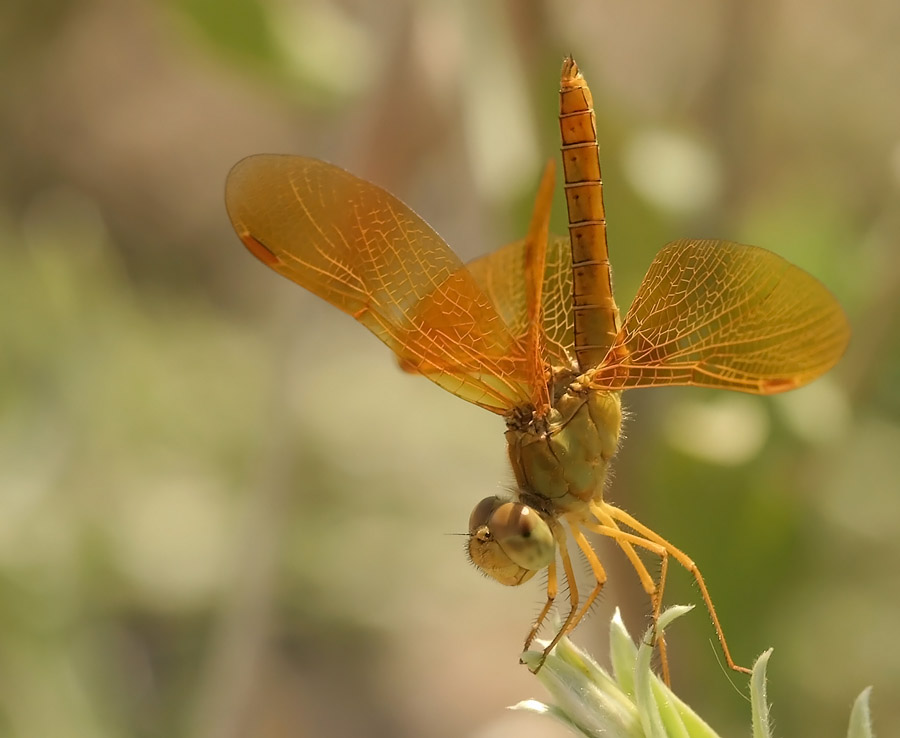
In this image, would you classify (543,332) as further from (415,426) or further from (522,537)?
(415,426)

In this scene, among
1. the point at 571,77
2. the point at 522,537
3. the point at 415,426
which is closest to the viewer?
the point at 522,537

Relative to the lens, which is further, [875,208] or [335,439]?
[335,439]

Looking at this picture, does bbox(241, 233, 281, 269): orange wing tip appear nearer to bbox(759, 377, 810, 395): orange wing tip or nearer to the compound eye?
the compound eye

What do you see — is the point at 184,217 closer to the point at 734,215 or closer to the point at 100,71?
the point at 100,71

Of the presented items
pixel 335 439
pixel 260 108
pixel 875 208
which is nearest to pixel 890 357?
pixel 875 208

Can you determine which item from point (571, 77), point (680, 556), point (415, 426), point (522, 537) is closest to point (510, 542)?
point (522, 537)
